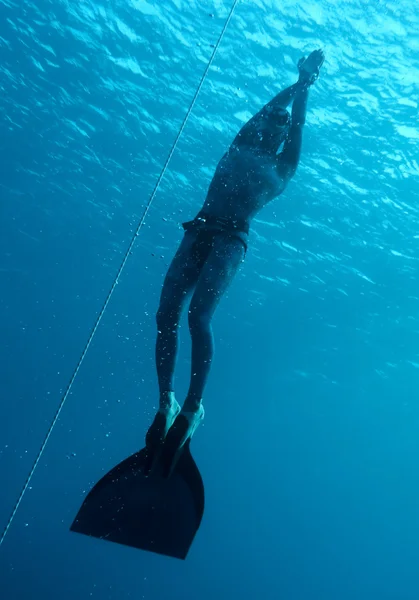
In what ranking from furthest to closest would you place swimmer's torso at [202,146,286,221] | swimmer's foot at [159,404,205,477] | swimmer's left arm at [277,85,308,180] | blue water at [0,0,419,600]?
blue water at [0,0,419,600]
swimmer's left arm at [277,85,308,180]
swimmer's torso at [202,146,286,221]
swimmer's foot at [159,404,205,477]

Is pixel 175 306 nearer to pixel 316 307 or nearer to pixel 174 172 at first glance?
pixel 174 172

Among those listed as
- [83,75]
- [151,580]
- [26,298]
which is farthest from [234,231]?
[151,580]

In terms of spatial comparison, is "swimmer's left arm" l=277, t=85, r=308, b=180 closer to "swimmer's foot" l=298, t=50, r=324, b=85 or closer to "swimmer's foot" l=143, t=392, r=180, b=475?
"swimmer's foot" l=298, t=50, r=324, b=85

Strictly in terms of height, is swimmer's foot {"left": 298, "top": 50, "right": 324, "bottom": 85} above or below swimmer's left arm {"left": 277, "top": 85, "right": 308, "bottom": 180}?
above

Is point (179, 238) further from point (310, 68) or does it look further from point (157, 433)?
point (157, 433)

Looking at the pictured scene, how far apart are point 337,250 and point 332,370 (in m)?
13.7

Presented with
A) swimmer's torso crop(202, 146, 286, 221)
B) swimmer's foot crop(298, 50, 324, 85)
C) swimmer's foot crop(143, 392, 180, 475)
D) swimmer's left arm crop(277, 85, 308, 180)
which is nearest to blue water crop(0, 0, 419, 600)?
swimmer's foot crop(298, 50, 324, 85)

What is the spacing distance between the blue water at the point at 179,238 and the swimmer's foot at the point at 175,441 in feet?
27.9

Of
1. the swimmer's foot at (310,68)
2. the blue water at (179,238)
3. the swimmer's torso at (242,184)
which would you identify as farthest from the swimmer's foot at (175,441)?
the blue water at (179,238)

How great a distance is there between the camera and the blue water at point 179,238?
10719 millimetres

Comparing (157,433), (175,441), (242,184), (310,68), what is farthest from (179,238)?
(175,441)

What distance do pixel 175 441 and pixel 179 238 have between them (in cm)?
1705

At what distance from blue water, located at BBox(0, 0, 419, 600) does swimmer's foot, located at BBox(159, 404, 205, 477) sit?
8517 mm

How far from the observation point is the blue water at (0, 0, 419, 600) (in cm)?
1072
